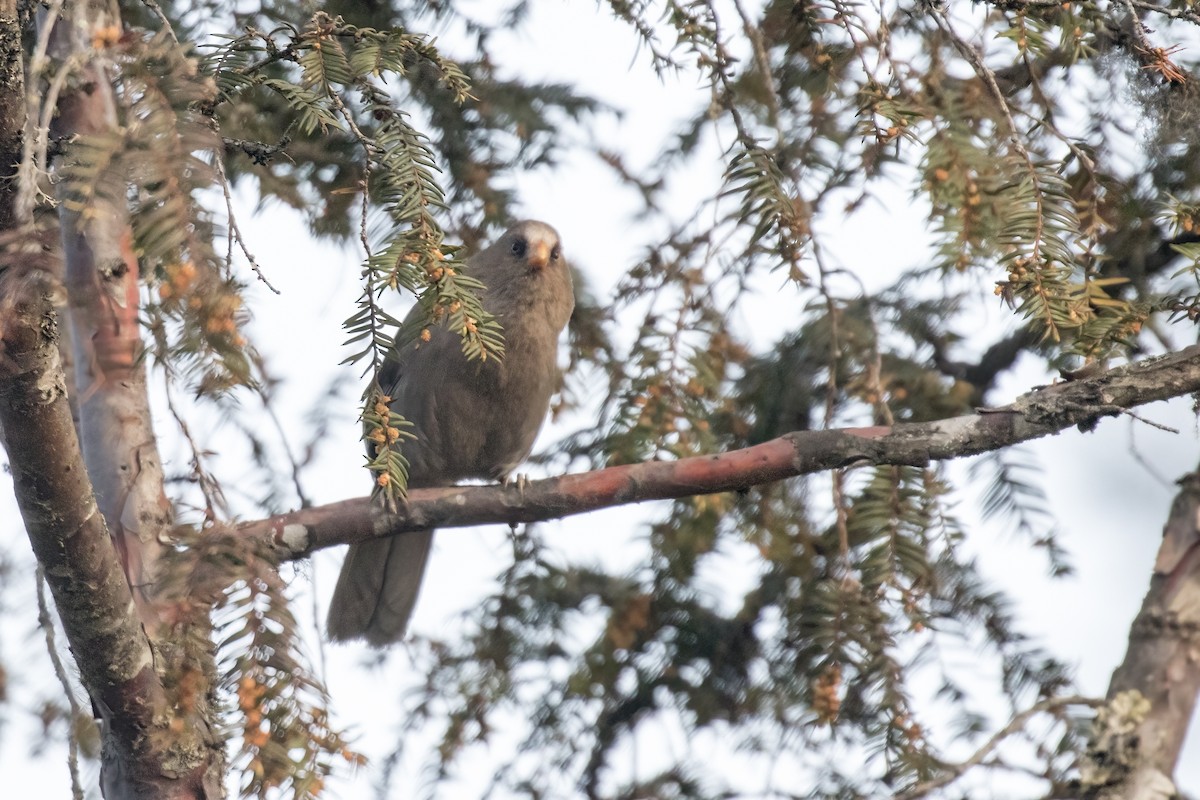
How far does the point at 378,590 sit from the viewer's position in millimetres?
3996

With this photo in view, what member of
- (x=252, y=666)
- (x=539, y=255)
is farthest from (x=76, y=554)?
(x=539, y=255)

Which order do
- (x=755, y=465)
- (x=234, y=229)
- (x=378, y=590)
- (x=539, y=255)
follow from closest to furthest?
(x=234, y=229) < (x=755, y=465) < (x=539, y=255) < (x=378, y=590)

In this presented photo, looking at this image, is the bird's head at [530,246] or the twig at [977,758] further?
the bird's head at [530,246]

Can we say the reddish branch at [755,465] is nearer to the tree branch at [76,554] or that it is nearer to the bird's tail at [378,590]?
the tree branch at [76,554]

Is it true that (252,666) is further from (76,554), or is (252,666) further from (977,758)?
(977,758)

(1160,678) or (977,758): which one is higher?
(1160,678)

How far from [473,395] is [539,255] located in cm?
48

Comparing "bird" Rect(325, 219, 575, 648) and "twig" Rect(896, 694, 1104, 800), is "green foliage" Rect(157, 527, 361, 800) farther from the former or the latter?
"bird" Rect(325, 219, 575, 648)

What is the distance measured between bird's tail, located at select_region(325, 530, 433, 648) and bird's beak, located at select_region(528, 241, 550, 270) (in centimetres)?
96

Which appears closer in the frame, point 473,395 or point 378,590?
point 473,395

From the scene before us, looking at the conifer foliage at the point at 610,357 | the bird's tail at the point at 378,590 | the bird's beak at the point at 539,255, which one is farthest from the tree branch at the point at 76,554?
the bird's beak at the point at 539,255

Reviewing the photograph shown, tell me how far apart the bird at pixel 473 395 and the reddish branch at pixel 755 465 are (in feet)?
3.53

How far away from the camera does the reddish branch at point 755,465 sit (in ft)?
7.22

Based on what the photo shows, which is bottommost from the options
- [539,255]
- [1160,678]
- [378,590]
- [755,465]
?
[1160,678]
